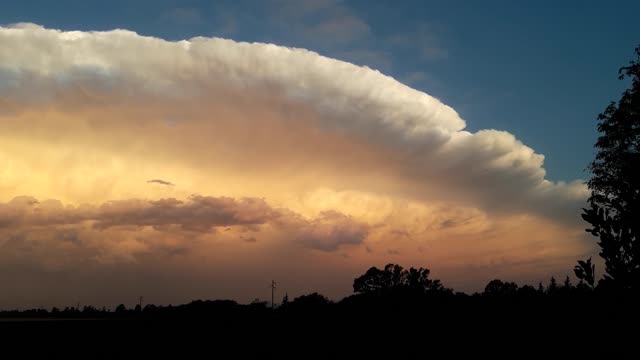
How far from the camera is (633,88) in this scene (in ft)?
108

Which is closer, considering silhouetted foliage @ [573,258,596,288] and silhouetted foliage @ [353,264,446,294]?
silhouetted foliage @ [573,258,596,288]

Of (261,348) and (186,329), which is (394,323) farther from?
(186,329)

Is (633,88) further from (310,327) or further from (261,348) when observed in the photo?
(261,348)

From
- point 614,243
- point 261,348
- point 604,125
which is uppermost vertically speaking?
point 604,125

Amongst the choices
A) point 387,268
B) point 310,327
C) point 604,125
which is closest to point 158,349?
point 310,327

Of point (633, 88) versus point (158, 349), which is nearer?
point (158, 349)

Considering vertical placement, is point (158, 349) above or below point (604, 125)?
below

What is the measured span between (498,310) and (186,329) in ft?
31.0

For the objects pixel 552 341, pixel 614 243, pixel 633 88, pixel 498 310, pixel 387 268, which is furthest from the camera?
pixel 387 268

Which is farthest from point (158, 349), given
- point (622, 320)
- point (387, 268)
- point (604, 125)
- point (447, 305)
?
point (387, 268)

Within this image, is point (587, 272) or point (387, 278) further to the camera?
point (387, 278)

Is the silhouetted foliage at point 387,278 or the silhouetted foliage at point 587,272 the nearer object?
the silhouetted foliage at point 587,272

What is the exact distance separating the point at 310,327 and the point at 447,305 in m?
4.60

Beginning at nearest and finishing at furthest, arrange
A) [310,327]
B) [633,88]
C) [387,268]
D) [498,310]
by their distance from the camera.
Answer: [498,310] < [310,327] < [633,88] < [387,268]
